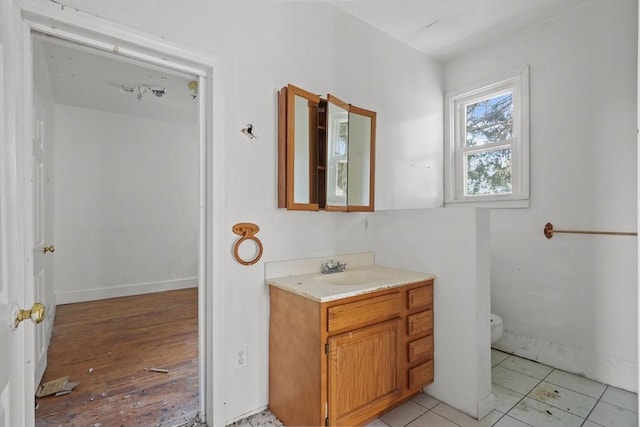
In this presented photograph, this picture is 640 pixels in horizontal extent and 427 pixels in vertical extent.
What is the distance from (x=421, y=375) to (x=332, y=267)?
855 mm

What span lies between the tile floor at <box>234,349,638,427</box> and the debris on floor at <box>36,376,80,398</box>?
49.3 inches

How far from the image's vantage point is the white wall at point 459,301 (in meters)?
1.84

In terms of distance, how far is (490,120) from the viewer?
2.93 meters

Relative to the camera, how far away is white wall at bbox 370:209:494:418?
184 centimetres

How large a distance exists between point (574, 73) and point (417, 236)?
175 cm

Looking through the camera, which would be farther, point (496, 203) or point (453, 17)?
point (496, 203)

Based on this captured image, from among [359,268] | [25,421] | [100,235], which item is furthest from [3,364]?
[100,235]

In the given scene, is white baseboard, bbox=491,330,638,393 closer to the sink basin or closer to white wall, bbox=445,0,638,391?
white wall, bbox=445,0,638,391

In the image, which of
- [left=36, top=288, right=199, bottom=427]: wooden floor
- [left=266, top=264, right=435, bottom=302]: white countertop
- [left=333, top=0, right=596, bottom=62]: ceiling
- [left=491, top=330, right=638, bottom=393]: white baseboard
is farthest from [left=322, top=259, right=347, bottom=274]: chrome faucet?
[left=333, top=0, right=596, bottom=62]: ceiling

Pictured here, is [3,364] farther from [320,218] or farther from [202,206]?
[320,218]

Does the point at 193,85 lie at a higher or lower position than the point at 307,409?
higher

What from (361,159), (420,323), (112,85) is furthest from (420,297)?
(112,85)

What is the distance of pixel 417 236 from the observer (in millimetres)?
2146

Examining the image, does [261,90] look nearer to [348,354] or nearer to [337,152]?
[337,152]
